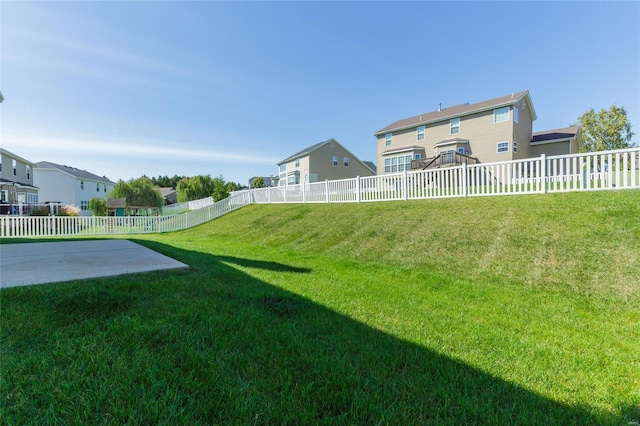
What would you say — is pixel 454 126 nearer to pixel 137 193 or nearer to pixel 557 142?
pixel 557 142

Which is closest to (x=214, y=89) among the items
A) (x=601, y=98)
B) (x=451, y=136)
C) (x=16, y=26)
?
(x=16, y=26)

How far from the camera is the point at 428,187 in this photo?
984 cm

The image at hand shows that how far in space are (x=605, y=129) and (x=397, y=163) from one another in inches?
757

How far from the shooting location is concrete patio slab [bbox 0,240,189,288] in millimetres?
3134

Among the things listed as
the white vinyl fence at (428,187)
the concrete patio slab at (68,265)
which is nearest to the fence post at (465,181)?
the white vinyl fence at (428,187)

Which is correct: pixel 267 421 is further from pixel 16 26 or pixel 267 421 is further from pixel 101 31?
pixel 101 31

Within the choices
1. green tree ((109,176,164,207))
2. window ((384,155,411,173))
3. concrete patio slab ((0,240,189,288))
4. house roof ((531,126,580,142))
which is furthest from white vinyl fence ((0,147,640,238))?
green tree ((109,176,164,207))

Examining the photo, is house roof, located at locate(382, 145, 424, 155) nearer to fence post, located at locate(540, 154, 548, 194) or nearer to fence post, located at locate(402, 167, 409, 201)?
fence post, located at locate(402, 167, 409, 201)

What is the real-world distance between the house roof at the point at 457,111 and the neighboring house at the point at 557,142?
2.45m

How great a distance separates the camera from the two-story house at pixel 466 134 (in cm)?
2138

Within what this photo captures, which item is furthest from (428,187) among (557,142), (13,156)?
(13,156)

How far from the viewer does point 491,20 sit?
1074 cm

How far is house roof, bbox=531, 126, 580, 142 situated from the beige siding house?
23 centimetres

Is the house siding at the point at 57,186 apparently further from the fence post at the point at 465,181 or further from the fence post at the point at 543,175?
the fence post at the point at 543,175
